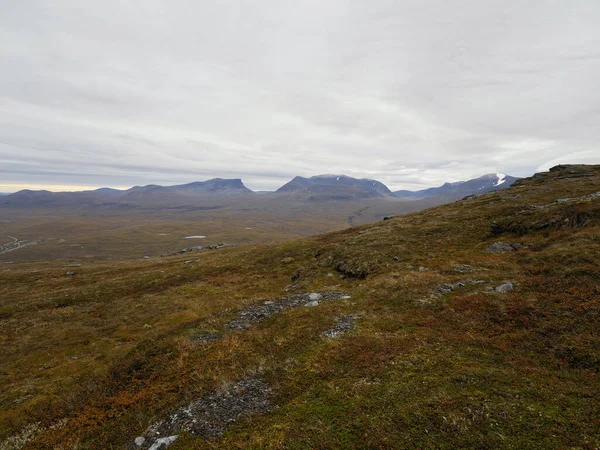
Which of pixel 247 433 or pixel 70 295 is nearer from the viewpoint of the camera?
pixel 247 433

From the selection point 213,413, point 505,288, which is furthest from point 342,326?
point 505,288

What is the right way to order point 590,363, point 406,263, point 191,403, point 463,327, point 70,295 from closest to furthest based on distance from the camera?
point 590,363
point 191,403
point 463,327
point 406,263
point 70,295

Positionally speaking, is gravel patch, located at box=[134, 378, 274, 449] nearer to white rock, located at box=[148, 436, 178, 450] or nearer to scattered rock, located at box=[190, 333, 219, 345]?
white rock, located at box=[148, 436, 178, 450]

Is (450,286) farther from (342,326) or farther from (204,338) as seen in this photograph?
(204,338)

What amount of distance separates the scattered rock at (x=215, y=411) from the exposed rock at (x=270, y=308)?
8.67 meters

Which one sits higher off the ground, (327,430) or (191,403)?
(327,430)

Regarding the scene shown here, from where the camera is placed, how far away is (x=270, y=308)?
25875mm

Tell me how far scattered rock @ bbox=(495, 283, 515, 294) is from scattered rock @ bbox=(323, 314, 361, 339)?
1058cm

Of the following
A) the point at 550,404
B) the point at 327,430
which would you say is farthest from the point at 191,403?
the point at 550,404

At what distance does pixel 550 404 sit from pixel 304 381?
9.57 meters

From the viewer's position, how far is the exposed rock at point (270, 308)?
23156 mm

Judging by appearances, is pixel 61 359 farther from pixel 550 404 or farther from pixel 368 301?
pixel 550 404

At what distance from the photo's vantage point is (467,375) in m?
11.9

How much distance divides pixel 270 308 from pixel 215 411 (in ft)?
44.9
